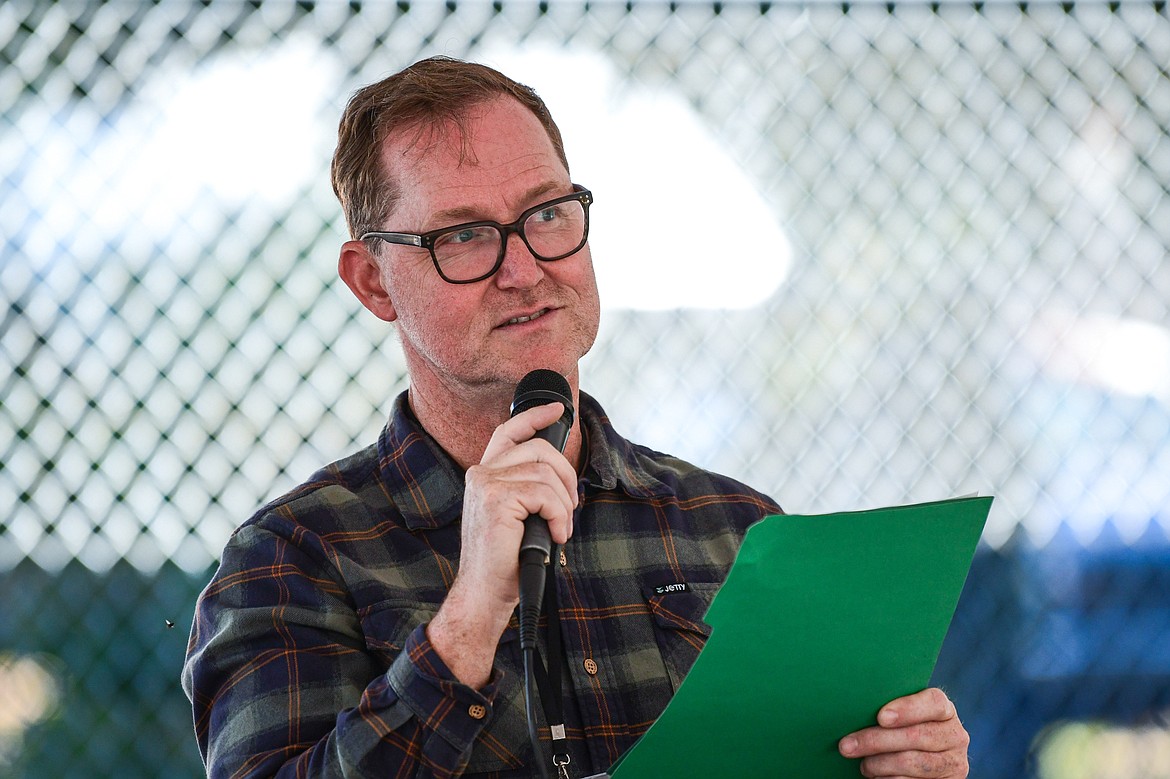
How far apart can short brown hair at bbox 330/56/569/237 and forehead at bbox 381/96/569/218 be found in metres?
0.01

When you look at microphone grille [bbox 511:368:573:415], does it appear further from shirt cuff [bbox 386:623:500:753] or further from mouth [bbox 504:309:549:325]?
shirt cuff [bbox 386:623:500:753]

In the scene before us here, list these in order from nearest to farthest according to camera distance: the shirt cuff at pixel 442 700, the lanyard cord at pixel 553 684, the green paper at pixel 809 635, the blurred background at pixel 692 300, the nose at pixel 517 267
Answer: the green paper at pixel 809 635 → the shirt cuff at pixel 442 700 → the lanyard cord at pixel 553 684 → the nose at pixel 517 267 → the blurred background at pixel 692 300

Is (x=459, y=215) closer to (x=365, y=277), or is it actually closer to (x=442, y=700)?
(x=365, y=277)

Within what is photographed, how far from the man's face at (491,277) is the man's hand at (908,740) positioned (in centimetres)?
48

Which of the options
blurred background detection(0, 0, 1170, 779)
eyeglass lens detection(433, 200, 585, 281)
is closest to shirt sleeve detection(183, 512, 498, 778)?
eyeglass lens detection(433, 200, 585, 281)

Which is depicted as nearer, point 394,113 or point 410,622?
point 410,622

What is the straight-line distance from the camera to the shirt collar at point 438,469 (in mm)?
1155

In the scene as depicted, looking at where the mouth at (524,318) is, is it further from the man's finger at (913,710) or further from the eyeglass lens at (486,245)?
the man's finger at (913,710)

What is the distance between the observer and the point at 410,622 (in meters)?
1.05

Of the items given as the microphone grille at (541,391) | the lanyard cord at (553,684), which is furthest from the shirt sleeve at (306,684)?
the microphone grille at (541,391)

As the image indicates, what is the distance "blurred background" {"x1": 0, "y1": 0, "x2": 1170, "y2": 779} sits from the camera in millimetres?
2172

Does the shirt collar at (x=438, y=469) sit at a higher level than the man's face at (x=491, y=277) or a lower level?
lower

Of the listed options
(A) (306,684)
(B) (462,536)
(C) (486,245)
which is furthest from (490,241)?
(A) (306,684)

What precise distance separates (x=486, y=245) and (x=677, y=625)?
18.1 inches
